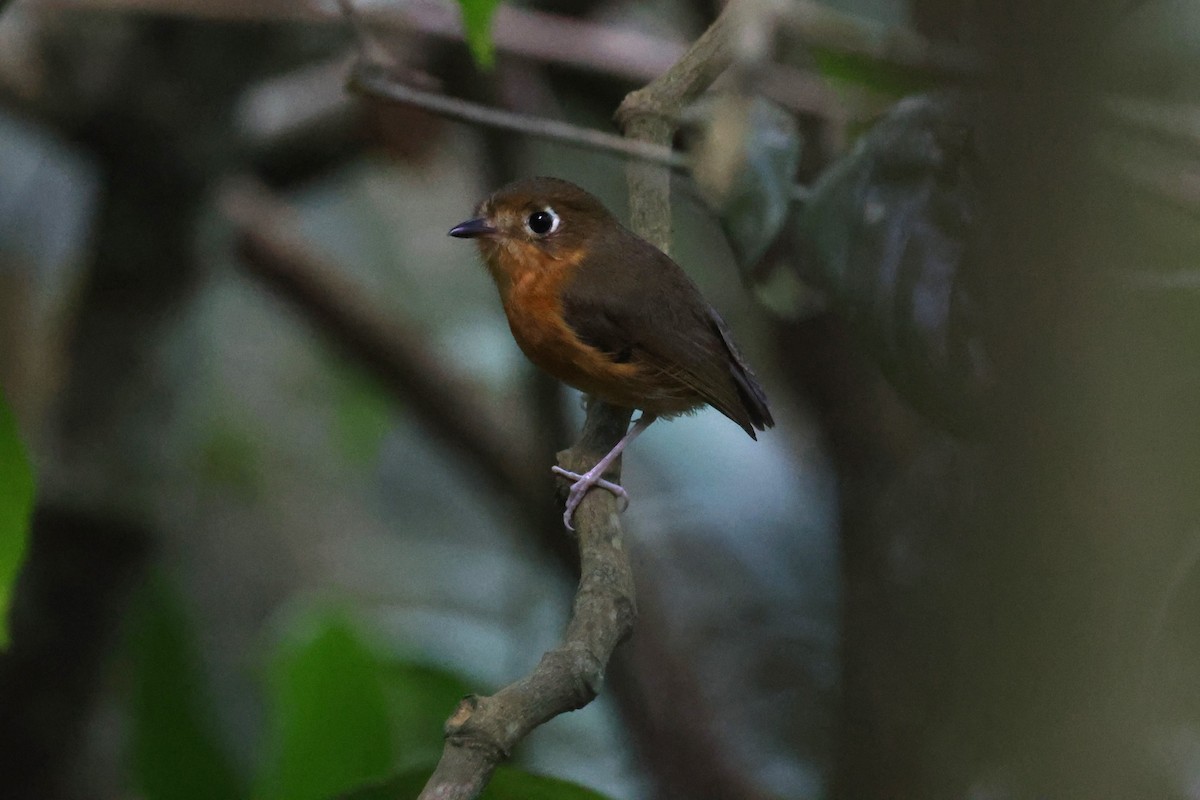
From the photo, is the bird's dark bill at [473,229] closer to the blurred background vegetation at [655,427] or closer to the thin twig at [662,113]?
the thin twig at [662,113]

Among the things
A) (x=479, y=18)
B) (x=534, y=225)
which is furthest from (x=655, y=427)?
Answer: (x=479, y=18)

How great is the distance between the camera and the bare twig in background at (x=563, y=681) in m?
1.32

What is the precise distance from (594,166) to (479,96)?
151cm

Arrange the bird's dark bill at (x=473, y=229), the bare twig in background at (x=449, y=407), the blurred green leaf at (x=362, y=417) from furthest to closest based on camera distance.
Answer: the blurred green leaf at (x=362, y=417)
the bare twig in background at (x=449, y=407)
the bird's dark bill at (x=473, y=229)

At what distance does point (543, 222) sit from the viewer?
264cm

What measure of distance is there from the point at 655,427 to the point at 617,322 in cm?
223

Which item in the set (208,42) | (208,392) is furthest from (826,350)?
(208,392)

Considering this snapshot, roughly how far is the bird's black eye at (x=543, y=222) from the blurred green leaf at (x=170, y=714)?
5.07 feet

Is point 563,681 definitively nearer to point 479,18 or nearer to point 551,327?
point 479,18

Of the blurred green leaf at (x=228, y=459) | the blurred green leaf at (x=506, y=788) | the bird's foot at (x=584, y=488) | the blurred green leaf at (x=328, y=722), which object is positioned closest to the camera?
the blurred green leaf at (x=506, y=788)

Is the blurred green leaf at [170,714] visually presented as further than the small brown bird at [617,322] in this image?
Yes

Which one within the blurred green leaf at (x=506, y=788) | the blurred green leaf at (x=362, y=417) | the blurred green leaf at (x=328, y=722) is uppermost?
the blurred green leaf at (x=506, y=788)

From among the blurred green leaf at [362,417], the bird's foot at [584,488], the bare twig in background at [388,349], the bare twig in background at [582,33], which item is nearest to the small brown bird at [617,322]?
the bird's foot at [584,488]

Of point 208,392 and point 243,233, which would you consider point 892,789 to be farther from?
point 208,392
